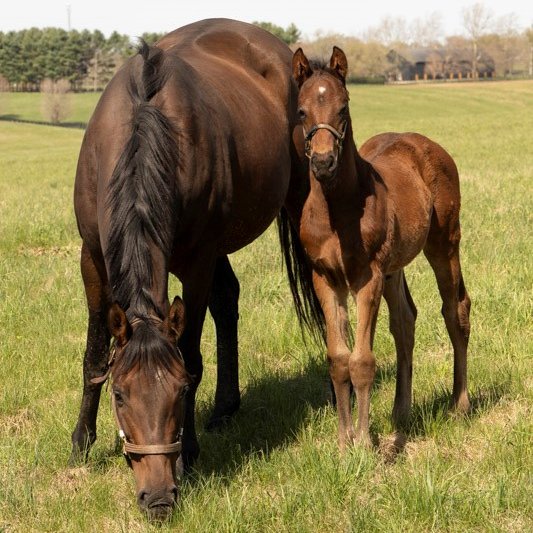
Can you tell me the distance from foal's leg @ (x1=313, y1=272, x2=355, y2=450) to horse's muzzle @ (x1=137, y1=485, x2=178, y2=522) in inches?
47.2

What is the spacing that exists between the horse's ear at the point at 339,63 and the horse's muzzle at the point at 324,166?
21.4 inches

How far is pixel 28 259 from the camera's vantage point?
8.95m

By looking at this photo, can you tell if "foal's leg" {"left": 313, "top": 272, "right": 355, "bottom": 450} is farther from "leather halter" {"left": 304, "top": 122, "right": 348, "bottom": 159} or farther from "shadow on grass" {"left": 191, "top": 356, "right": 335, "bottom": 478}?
"leather halter" {"left": 304, "top": 122, "right": 348, "bottom": 159}

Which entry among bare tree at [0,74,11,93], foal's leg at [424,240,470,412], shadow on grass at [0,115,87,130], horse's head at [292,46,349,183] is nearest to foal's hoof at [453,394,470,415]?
foal's leg at [424,240,470,412]

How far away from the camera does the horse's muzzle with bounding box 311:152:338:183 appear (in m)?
3.63

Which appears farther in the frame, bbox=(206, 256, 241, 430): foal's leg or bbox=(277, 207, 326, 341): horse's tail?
bbox=(277, 207, 326, 341): horse's tail

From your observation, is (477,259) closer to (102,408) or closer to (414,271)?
(414,271)

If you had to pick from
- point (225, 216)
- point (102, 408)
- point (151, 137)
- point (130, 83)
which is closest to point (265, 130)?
point (225, 216)

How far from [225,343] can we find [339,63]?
6.84 ft

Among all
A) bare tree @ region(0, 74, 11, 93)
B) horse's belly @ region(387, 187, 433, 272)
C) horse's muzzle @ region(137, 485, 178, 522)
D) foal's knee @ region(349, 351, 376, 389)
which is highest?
bare tree @ region(0, 74, 11, 93)

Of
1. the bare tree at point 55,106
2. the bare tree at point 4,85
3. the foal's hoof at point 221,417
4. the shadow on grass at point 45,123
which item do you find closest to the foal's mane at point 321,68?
the foal's hoof at point 221,417

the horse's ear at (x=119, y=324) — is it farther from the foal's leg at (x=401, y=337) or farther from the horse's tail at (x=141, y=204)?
the foal's leg at (x=401, y=337)

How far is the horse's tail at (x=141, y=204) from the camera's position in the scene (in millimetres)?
3365

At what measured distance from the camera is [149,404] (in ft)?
10.1
